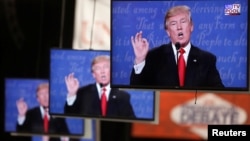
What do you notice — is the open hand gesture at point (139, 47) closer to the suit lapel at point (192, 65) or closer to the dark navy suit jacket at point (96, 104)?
the suit lapel at point (192, 65)

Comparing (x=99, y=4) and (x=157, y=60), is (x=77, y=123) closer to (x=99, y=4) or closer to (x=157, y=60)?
(x=99, y=4)

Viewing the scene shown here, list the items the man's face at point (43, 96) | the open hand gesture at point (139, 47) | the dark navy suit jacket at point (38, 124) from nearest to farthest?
the open hand gesture at point (139, 47) → the dark navy suit jacket at point (38, 124) → the man's face at point (43, 96)

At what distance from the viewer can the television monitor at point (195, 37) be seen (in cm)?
239

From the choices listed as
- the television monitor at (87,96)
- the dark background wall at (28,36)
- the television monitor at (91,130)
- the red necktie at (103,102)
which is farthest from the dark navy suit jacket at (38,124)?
the dark background wall at (28,36)

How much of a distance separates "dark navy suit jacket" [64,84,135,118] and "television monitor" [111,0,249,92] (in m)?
0.57

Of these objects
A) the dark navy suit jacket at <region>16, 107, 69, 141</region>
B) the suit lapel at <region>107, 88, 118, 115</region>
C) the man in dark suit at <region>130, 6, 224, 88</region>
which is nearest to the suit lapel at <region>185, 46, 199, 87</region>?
the man in dark suit at <region>130, 6, 224, 88</region>

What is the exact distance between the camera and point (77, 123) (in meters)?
3.66

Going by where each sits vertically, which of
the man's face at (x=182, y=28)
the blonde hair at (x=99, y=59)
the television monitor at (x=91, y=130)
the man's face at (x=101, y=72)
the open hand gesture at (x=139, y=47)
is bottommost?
the television monitor at (x=91, y=130)

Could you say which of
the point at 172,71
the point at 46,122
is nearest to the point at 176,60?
the point at 172,71

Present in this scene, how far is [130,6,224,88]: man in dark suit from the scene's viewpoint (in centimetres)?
244

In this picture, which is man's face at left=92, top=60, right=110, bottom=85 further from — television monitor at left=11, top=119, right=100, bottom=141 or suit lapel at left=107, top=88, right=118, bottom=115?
television monitor at left=11, top=119, right=100, bottom=141

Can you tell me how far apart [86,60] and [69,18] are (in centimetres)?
155

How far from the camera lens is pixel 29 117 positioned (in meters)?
3.94

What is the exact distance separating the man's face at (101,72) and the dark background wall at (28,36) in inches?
67.5
